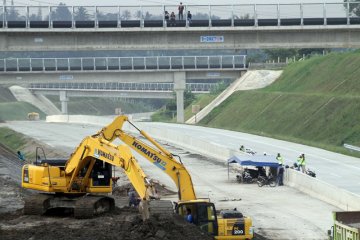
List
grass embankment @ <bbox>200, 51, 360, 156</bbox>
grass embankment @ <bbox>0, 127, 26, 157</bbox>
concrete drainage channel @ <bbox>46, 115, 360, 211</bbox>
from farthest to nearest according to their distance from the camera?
grass embankment @ <bbox>0, 127, 26, 157</bbox>, grass embankment @ <bbox>200, 51, 360, 156</bbox>, concrete drainage channel @ <bbox>46, 115, 360, 211</bbox>

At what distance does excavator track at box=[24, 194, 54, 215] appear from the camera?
37312mm

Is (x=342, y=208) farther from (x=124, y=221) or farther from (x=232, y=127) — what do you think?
(x=232, y=127)

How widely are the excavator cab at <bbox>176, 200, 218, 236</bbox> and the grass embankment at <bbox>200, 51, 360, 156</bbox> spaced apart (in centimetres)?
4266

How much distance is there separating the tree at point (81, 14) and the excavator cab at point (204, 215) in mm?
48215

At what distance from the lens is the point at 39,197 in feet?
124

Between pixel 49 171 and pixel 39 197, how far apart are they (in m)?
1.18

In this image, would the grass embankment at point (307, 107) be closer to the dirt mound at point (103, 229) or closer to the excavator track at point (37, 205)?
the excavator track at point (37, 205)

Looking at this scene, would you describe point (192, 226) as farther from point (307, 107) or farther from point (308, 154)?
point (307, 107)

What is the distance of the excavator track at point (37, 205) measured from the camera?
122 ft

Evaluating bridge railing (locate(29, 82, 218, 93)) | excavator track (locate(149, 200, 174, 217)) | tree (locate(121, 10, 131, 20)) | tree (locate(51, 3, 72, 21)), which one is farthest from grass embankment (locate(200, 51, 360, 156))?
bridge railing (locate(29, 82, 218, 93))

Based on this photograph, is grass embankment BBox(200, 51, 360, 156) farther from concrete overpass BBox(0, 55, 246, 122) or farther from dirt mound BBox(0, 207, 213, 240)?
dirt mound BBox(0, 207, 213, 240)

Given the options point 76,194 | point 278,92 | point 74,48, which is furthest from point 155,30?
point 76,194

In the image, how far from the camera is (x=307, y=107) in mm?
92750

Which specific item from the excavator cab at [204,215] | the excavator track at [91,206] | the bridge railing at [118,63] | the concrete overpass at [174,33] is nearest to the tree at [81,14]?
the concrete overpass at [174,33]
